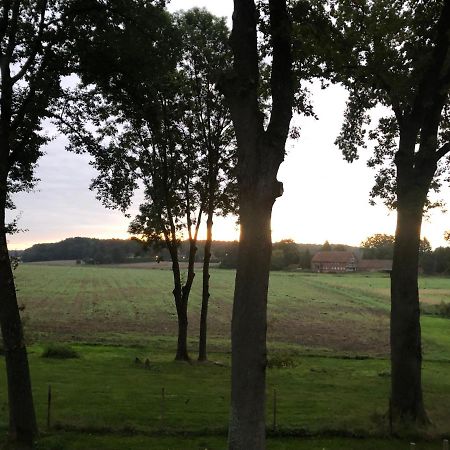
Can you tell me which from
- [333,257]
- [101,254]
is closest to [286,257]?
[333,257]

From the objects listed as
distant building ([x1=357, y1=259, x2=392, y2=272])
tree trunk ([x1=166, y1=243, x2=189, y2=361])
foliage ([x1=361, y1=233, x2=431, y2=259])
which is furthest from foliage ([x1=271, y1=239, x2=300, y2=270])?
tree trunk ([x1=166, y1=243, x2=189, y2=361])

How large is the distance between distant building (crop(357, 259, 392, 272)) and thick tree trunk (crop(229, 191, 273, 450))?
168618mm

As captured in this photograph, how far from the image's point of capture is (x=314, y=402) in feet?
56.9

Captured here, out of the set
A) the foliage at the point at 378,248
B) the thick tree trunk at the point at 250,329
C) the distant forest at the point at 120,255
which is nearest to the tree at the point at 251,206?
the thick tree trunk at the point at 250,329

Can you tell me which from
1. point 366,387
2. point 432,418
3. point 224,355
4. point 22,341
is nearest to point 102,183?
point 22,341

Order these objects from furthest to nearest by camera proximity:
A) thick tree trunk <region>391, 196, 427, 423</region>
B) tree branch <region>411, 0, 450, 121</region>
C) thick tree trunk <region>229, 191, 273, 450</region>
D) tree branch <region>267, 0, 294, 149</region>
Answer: thick tree trunk <region>391, 196, 427, 423</region>
tree branch <region>411, 0, 450, 121</region>
tree branch <region>267, 0, 294, 149</region>
thick tree trunk <region>229, 191, 273, 450</region>

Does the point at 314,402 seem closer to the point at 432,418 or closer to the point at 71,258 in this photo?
the point at 432,418

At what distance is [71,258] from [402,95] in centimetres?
15648

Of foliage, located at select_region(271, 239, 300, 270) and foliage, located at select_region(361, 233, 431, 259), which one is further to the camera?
foliage, located at select_region(361, 233, 431, 259)

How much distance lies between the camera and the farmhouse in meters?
173

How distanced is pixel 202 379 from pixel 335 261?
16130 centimetres

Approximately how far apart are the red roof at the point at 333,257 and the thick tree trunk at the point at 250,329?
16893 cm

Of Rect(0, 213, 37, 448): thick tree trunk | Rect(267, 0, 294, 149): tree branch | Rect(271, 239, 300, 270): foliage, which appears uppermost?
Rect(267, 0, 294, 149): tree branch

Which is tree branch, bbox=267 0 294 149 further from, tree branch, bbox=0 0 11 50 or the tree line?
tree branch, bbox=0 0 11 50
